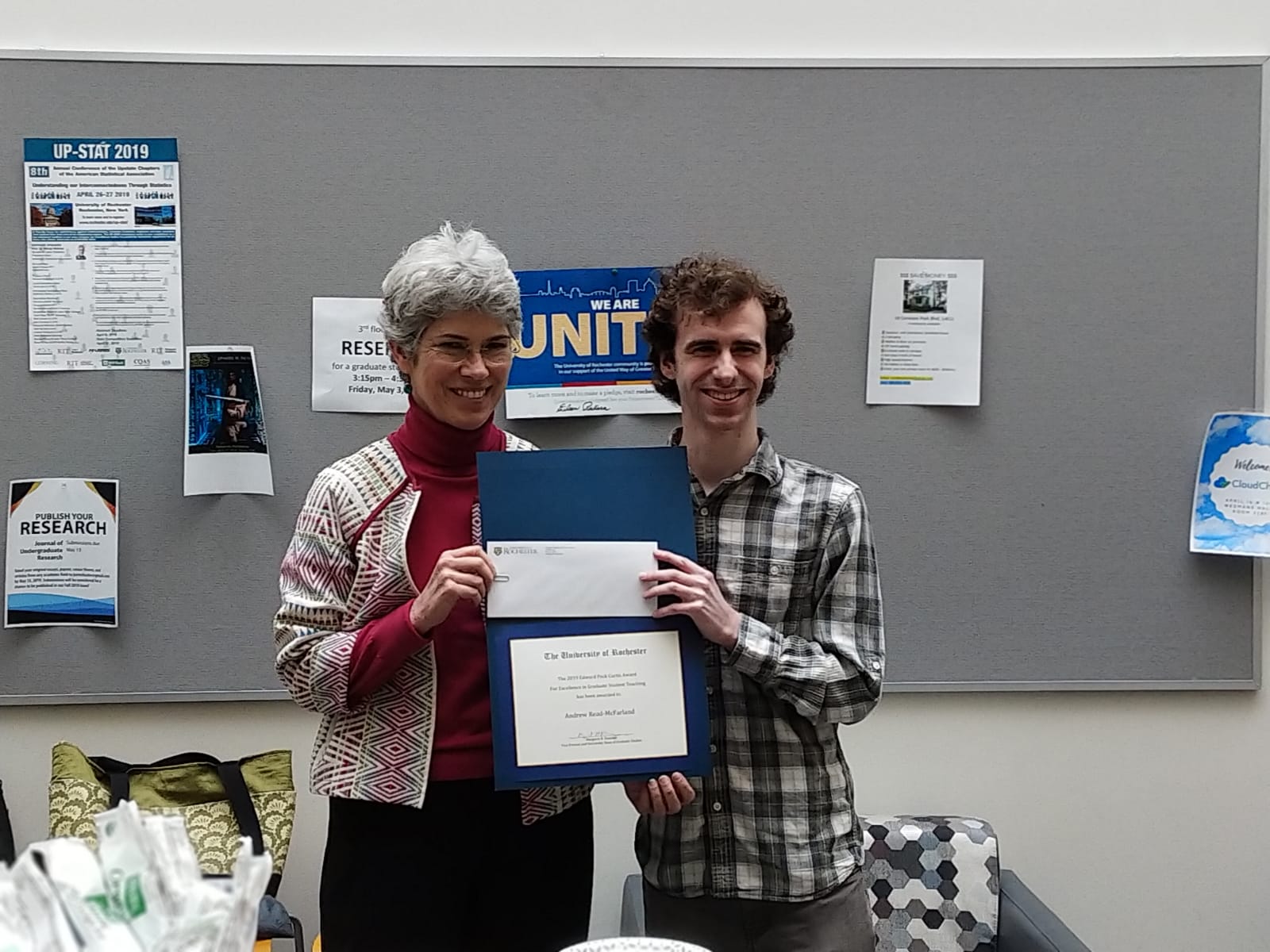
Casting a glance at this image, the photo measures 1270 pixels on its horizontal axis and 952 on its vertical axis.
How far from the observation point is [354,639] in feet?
4.42

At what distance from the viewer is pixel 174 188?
7.39 ft

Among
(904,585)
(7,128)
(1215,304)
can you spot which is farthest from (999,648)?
(7,128)

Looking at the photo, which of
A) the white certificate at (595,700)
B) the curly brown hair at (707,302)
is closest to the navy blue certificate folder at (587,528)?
the white certificate at (595,700)

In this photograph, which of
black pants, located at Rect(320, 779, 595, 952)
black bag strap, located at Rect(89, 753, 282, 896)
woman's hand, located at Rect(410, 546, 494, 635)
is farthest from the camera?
black bag strap, located at Rect(89, 753, 282, 896)

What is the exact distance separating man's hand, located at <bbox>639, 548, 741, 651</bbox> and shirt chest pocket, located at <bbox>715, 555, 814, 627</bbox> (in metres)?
0.10

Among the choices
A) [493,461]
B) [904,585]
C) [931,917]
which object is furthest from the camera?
[904,585]

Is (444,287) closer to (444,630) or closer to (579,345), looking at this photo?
(444,630)

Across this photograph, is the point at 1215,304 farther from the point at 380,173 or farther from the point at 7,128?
the point at 7,128

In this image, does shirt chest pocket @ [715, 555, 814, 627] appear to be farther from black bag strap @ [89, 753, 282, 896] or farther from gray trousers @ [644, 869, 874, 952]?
black bag strap @ [89, 753, 282, 896]

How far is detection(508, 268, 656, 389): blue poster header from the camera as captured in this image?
2.30 metres

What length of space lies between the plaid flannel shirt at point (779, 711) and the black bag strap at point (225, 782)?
3.26 feet

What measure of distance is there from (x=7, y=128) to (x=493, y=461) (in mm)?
1547

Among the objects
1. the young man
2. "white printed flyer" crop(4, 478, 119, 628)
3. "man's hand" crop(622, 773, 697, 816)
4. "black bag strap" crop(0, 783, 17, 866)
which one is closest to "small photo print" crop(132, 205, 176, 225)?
"white printed flyer" crop(4, 478, 119, 628)

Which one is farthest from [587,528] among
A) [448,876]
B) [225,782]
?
[225,782]
